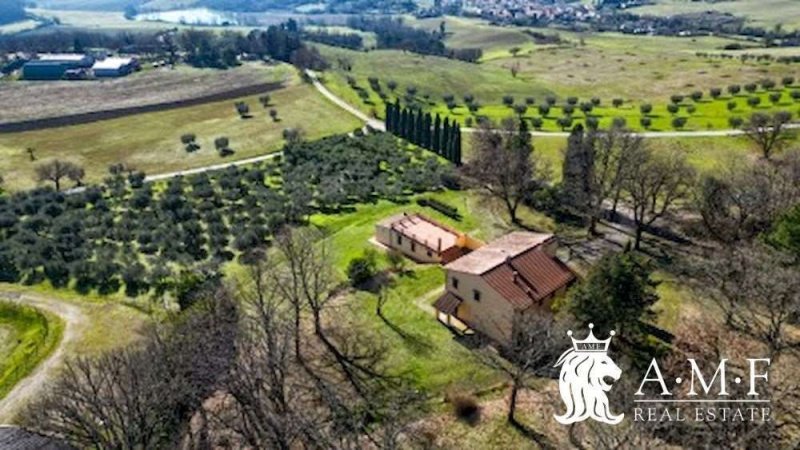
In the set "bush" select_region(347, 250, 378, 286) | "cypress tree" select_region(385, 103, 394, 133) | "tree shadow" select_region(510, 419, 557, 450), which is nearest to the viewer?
"tree shadow" select_region(510, 419, 557, 450)

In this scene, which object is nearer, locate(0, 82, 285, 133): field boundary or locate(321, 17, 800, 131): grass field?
locate(321, 17, 800, 131): grass field

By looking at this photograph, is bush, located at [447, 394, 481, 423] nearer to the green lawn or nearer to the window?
the green lawn

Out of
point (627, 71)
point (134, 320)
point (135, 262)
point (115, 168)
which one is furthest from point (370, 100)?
point (134, 320)

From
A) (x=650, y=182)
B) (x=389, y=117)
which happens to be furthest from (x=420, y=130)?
Result: (x=650, y=182)

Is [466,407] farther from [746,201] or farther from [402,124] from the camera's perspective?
[402,124]

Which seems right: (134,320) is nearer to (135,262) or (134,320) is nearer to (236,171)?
(135,262)

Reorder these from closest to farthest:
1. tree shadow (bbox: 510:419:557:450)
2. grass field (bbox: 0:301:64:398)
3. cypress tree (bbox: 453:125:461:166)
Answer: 1. tree shadow (bbox: 510:419:557:450)
2. grass field (bbox: 0:301:64:398)
3. cypress tree (bbox: 453:125:461:166)

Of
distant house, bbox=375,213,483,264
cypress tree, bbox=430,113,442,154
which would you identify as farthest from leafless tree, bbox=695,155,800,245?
cypress tree, bbox=430,113,442,154
